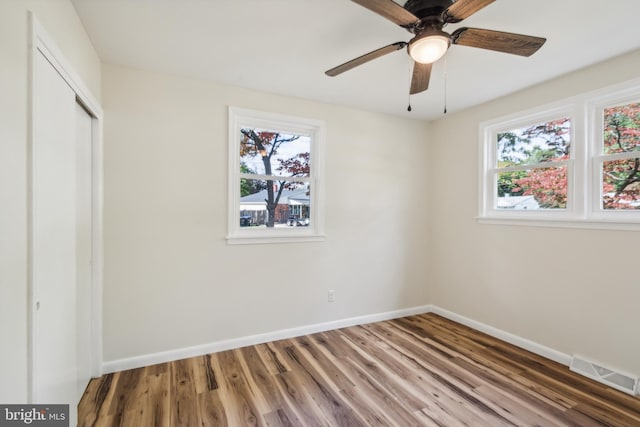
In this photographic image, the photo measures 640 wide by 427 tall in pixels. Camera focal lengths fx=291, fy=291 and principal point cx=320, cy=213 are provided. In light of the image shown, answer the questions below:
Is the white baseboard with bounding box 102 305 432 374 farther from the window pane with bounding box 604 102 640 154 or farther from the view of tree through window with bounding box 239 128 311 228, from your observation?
the window pane with bounding box 604 102 640 154

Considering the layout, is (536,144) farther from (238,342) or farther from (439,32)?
(238,342)

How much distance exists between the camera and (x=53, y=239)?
4.76 feet

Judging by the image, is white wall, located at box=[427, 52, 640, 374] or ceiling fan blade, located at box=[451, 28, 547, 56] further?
white wall, located at box=[427, 52, 640, 374]

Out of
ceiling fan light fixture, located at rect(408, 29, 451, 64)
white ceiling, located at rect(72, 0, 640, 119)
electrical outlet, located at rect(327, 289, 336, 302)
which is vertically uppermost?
white ceiling, located at rect(72, 0, 640, 119)

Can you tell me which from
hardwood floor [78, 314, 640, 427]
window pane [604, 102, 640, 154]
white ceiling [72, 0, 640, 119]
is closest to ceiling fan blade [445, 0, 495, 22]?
white ceiling [72, 0, 640, 119]

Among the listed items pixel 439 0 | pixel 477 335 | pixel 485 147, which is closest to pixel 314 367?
pixel 477 335

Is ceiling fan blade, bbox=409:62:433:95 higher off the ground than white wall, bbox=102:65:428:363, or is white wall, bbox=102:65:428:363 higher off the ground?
ceiling fan blade, bbox=409:62:433:95

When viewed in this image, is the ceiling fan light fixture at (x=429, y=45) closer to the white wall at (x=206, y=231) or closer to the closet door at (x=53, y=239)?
the white wall at (x=206, y=231)

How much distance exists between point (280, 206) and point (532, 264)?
2.60 metres

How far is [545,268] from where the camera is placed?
2.76 m

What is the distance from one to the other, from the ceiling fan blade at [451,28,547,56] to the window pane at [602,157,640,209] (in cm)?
149

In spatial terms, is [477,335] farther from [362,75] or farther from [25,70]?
[25,70]

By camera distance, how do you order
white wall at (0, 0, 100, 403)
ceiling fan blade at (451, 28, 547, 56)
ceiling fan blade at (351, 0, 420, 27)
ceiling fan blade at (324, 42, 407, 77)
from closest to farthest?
white wall at (0, 0, 100, 403) < ceiling fan blade at (351, 0, 420, 27) < ceiling fan blade at (451, 28, 547, 56) < ceiling fan blade at (324, 42, 407, 77)

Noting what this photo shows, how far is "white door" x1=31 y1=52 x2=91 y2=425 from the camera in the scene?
1.27 meters
